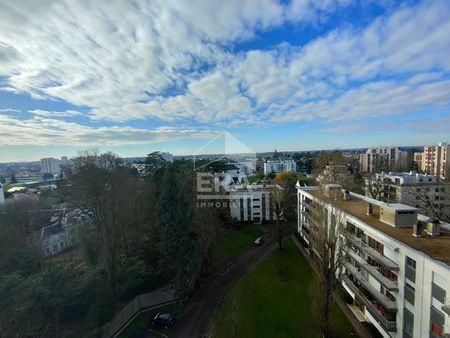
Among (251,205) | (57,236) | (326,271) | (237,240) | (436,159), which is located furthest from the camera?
(436,159)

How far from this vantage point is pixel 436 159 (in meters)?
57.6

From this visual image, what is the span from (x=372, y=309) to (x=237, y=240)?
16.1 meters

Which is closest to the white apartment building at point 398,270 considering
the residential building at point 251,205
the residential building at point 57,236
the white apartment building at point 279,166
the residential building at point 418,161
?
the residential building at point 251,205

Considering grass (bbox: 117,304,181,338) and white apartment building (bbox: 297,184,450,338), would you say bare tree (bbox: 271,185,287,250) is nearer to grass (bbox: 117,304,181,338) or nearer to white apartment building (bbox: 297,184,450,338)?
white apartment building (bbox: 297,184,450,338)

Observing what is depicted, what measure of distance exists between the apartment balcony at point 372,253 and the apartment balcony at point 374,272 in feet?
2.61

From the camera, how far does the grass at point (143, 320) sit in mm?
13384

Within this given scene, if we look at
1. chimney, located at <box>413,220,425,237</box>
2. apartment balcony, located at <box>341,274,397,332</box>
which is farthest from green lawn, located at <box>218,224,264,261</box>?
chimney, located at <box>413,220,425,237</box>

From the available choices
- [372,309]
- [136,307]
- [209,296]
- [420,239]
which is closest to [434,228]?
[420,239]

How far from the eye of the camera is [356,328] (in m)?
13.1

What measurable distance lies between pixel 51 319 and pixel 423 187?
43.0 meters

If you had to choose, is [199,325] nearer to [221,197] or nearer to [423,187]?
[221,197]

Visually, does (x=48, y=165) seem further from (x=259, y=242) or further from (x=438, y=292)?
(x=438, y=292)

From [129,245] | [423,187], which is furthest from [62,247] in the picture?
[423,187]

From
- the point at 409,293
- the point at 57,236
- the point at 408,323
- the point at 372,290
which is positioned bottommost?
the point at 57,236
